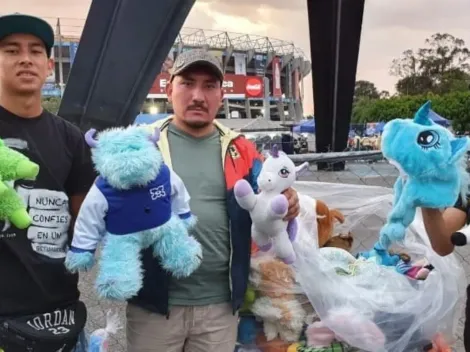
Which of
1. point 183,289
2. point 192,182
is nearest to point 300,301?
point 183,289

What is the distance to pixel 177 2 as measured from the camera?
645 centimetres

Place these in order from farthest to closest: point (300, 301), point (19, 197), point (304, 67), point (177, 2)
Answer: point (304, 67), point (177, 2), point (300, 301), point (19, 197)

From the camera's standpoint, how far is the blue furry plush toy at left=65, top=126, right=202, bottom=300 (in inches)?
71.4

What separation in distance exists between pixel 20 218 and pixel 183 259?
532 mm

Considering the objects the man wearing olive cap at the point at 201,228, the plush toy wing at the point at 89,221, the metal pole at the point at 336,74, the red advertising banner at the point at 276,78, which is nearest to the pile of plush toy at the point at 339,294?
the man wearing olive cap at the point at 201,228

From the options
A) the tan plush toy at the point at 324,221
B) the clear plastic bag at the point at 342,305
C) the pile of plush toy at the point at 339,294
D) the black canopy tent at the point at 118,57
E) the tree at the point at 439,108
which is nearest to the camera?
the pile of plush toy at the point at 339,294

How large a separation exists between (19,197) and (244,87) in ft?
210

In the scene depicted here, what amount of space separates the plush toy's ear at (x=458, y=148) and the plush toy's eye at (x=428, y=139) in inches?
2.7

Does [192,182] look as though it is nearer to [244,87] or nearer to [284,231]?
[284,231]

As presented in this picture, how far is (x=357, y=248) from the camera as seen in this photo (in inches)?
132

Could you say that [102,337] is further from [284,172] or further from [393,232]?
[393,232]

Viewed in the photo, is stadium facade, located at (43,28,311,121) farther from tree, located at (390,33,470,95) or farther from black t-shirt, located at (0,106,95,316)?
black t-shirt, located at (0,106,95,316)

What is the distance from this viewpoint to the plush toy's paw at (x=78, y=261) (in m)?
1.78

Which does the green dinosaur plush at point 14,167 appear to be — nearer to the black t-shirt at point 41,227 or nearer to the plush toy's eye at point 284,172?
the black t-shirt at point 41,227
